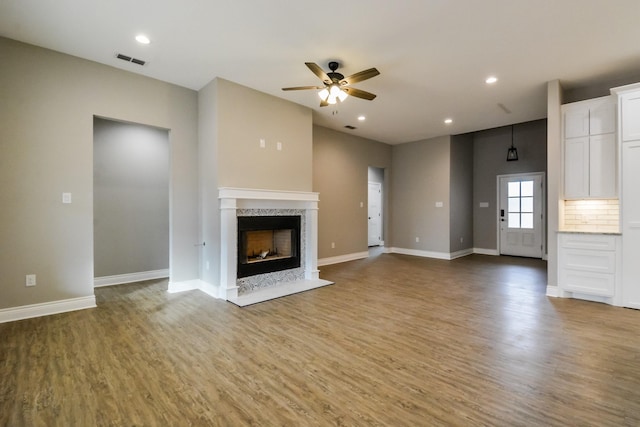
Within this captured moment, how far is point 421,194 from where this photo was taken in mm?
7949

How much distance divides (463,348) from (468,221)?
6249 millimetres

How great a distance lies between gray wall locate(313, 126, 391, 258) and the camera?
6.62m

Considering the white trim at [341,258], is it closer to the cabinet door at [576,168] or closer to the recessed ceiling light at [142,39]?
the cabinet door at [576,168]

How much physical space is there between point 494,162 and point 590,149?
157 inches

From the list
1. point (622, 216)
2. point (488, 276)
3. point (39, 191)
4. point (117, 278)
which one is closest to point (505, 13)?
point (622, 216)

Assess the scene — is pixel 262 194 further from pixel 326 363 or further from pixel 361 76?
pixel 326 363

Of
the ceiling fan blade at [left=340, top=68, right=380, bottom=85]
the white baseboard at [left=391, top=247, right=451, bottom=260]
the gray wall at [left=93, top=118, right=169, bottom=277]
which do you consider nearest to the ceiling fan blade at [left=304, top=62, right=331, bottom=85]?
the ceiling fan blade at [left=340, top=68, right=380, bottom=85]

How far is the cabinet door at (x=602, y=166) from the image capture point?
13.0 feet

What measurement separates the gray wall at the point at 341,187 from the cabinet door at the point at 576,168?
13.3 ft

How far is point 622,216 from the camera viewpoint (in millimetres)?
3797

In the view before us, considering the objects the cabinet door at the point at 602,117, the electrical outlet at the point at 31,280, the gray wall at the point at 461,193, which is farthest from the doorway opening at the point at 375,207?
the electrical outlet at the point at 31,280

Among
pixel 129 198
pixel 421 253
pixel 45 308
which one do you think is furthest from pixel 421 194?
pixel 45 308

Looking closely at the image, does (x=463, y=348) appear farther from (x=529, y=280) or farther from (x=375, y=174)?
(x=375, y=174)

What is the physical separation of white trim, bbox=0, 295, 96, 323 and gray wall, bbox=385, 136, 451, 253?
6.92m
